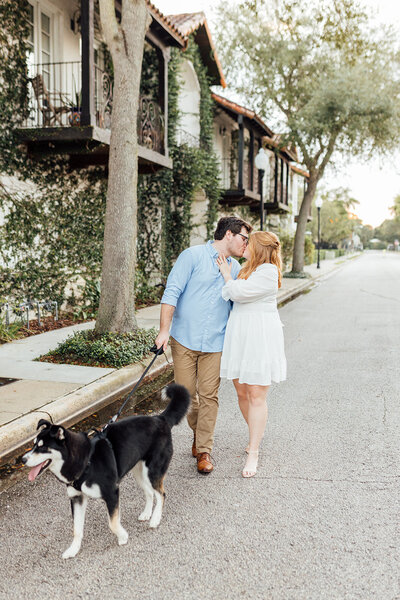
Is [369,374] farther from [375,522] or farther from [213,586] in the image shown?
[213,586]

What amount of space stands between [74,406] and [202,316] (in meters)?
2.19

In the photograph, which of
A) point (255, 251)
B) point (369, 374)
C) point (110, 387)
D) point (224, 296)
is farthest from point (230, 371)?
point (369, 374)

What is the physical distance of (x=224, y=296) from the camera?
396 cm

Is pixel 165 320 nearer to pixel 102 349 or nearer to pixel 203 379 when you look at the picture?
pixel 203 379

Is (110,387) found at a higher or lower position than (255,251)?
lower

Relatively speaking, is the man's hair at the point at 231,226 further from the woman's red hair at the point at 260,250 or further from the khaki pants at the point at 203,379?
the khaki pants at the point at 203,379

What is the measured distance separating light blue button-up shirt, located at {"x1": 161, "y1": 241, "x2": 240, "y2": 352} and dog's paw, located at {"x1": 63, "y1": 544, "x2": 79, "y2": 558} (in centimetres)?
160

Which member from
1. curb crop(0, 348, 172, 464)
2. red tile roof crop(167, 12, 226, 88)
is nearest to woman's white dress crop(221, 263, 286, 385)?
curb crop(0, 348, 172, 464)

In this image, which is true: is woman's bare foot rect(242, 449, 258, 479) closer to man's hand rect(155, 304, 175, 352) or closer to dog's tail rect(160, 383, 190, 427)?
dog's tail rect(160, 383, 190, 427)

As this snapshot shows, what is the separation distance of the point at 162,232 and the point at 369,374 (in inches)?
385

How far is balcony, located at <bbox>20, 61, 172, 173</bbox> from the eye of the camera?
1044 cm

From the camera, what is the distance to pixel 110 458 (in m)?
3.01

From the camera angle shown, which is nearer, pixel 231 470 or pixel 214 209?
pixel 231 470

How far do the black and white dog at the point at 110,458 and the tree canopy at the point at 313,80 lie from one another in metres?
21.9
